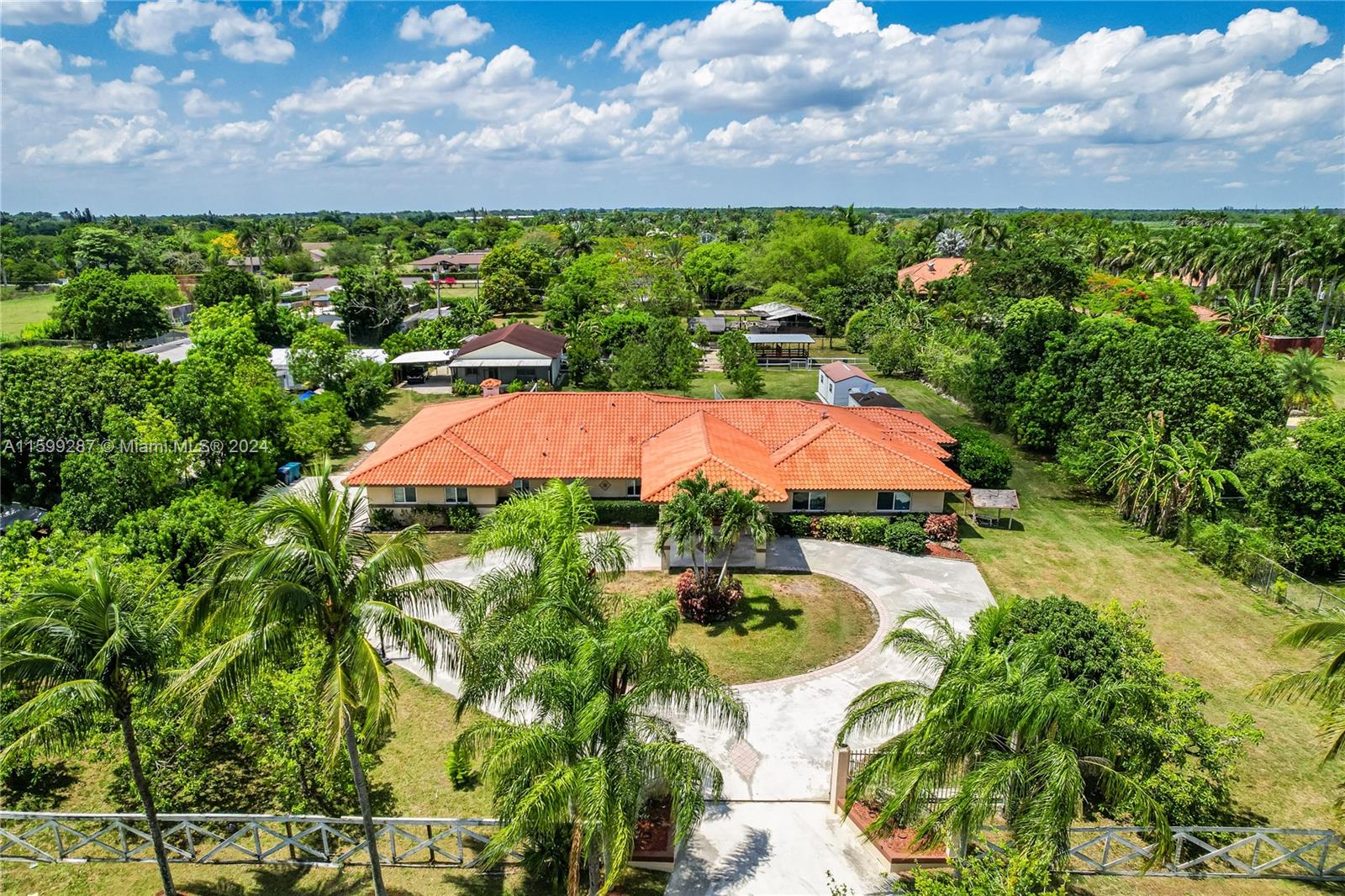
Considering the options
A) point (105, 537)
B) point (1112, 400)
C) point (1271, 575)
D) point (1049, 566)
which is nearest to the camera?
point (105, 537)

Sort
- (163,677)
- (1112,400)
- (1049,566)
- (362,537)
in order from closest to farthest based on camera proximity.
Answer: (362,537) < (163,677) < (1049,566) < (1112,400)

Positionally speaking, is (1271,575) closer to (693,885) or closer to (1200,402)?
(1200,402)

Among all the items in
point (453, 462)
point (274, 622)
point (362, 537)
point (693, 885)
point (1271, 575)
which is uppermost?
point (362, 537)

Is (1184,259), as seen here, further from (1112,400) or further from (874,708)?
(874,708)

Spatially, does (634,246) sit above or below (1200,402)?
above

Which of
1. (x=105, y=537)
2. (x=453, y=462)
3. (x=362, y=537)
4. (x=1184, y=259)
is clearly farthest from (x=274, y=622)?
(x=1184, y=259)

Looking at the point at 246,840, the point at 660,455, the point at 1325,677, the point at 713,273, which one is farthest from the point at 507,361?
the point at 1325,677

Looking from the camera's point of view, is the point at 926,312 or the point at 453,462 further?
the point at 926,312
